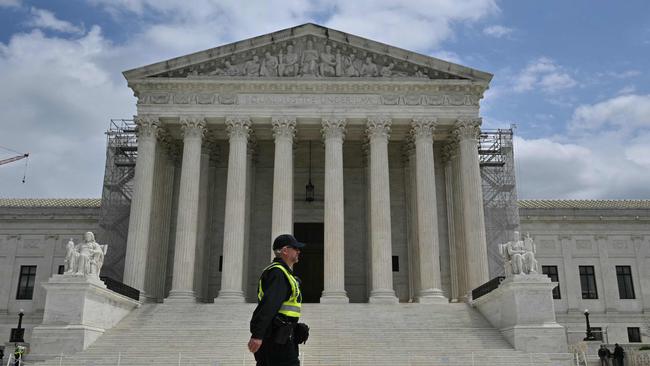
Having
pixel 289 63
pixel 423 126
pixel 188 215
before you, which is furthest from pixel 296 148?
pixel 188 215

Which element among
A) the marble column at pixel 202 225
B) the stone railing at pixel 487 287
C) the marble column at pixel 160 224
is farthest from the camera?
the marble column at pixel 202 225

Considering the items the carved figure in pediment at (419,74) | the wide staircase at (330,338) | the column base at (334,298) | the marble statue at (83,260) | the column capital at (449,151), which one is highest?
the carved figure in pediment at (419,74)

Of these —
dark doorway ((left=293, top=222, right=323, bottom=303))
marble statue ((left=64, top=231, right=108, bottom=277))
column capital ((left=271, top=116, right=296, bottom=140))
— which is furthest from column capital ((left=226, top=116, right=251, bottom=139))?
marble statue ((left=64, top=231, right=108, bottom=277))

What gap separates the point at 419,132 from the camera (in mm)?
35812

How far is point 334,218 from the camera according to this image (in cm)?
3425

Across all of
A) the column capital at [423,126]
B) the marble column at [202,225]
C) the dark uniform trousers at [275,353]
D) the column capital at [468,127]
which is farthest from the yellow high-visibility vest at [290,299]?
the marble column at [202,225]

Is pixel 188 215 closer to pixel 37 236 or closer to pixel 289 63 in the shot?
pixel 289 63

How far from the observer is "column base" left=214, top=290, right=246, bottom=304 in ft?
107

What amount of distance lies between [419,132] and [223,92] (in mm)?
11803

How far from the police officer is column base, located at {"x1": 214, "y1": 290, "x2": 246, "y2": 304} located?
86.0ft

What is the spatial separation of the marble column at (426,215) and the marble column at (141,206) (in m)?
15.3

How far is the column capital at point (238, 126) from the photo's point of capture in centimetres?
3566

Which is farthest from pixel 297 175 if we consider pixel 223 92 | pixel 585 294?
pixel 585 294

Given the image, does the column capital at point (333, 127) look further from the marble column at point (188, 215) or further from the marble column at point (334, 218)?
the marble column at point (188, 215)
